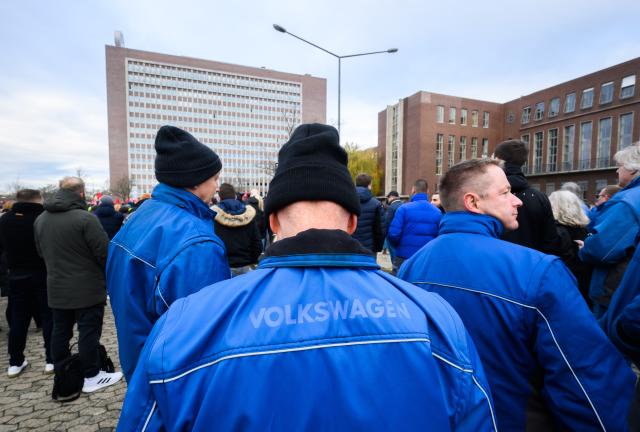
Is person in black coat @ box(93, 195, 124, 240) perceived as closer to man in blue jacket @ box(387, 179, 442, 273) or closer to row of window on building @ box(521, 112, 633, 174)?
man in blue jacket @ box(387, 179, 442, 273)

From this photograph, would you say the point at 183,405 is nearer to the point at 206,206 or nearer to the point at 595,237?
the point at 206,206

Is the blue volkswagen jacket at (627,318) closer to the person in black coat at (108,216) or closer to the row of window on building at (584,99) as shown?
the person in black coat at (108,216)

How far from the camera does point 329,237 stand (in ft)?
2.98

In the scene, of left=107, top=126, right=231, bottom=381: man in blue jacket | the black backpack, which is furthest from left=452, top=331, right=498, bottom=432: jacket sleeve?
the black backpack

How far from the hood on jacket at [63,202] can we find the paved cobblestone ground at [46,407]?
6.67 feet

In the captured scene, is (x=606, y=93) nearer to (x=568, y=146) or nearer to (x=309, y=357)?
(x=568, y=146)

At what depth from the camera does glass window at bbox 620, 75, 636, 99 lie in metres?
31.1

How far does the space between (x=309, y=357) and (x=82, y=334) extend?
398cm

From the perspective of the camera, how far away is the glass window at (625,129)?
3139 cm

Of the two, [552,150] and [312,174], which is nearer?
[312,174]

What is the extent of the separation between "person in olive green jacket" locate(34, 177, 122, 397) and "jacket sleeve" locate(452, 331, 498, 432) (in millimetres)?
3918

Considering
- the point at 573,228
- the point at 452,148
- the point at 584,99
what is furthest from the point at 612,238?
the point at 452,148

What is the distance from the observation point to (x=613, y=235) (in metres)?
2.85

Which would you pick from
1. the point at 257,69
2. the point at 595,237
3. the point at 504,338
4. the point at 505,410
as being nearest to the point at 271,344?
the point at 504,338
